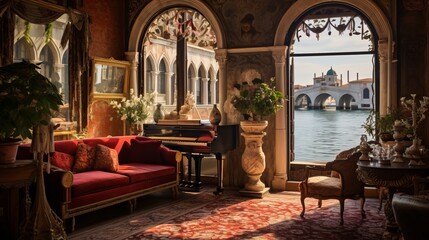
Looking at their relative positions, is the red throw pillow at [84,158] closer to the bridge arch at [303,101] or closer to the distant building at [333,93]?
the distant building at [333,93]

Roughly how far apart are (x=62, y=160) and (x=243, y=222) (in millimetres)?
2526

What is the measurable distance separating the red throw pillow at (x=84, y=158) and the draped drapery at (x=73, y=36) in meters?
1.58

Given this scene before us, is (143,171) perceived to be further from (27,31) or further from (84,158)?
(27,31)

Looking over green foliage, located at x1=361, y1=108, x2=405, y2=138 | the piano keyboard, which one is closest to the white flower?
the piano keyboard

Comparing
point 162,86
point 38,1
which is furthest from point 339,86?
point 38,1

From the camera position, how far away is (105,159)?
6090 mm

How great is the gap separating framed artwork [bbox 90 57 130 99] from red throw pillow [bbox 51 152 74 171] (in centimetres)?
224

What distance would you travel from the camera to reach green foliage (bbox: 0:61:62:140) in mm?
4012

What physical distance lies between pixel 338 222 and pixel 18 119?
3.93 metres

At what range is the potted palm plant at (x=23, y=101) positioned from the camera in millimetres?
4012

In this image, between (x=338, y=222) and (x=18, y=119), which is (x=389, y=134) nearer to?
(x=338, y=222)

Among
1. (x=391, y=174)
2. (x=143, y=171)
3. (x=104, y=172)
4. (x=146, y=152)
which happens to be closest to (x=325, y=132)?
(x=146, y=152)

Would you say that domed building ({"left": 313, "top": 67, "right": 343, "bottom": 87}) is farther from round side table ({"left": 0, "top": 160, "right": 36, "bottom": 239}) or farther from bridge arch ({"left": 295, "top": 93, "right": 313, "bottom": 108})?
round side table ({"left": 0, "top": 160, "right": 36, "bottom": 239})

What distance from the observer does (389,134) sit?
6.25m
